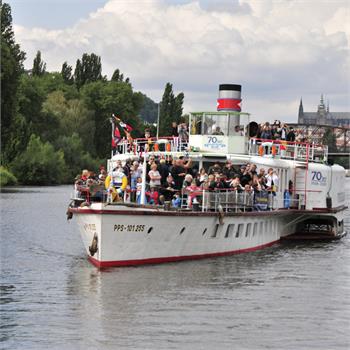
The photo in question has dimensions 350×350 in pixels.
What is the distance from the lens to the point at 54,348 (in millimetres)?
19391

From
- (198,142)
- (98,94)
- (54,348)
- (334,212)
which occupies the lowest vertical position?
(54,348)

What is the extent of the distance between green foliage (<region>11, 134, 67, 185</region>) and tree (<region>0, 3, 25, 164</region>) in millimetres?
1969

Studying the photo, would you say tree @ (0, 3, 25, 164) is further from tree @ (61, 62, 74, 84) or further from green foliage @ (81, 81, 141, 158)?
tree @ (61, 62, 74, 84)

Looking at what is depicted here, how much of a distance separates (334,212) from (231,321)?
55.8 ft

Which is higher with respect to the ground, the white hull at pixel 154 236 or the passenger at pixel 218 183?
the passenger at pixel 218 183

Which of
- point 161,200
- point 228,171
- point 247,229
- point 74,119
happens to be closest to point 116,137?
point 228,171

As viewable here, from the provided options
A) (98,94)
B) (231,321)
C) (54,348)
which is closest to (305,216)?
(231,321)

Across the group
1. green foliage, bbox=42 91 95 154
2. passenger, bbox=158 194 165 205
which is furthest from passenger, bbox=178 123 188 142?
green foliage, bbox=42 91 95 154

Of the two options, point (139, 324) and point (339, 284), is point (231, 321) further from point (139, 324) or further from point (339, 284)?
point (339, 284)

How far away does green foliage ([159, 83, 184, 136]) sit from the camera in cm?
11938

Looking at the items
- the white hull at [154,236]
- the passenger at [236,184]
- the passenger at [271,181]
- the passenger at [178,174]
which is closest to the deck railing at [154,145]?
the passenger at [271,181]

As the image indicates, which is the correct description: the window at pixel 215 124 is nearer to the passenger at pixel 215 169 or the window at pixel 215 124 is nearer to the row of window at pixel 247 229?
the passenger at pixel 215 169

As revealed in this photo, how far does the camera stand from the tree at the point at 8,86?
82.4m

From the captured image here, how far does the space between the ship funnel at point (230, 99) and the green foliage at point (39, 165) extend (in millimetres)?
52691
